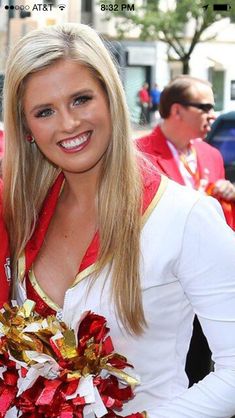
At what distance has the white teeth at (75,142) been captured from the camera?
1840 millimetres

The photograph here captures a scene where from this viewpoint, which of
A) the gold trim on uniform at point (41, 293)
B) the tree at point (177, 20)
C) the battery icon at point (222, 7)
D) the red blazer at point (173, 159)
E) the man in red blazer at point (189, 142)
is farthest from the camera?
the tree at point (177, 20)

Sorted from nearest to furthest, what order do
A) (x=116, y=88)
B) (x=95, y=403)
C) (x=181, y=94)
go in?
(x=95, y=403), (x=116, y=88), (x=181, y=94)

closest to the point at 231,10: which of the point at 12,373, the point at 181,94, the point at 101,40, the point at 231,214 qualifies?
the point at 181,94

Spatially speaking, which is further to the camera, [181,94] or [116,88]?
[181,94]

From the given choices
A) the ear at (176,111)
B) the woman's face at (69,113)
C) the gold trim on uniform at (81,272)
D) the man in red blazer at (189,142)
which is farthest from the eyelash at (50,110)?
the ear at (176,111)

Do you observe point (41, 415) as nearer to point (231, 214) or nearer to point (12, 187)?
point (12, 187)

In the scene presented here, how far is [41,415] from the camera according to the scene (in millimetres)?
1741

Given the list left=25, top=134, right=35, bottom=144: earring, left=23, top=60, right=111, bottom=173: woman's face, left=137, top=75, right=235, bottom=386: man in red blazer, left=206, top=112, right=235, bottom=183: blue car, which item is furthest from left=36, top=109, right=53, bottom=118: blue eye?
left=206, top=112, right=235, bottom=183: blue car

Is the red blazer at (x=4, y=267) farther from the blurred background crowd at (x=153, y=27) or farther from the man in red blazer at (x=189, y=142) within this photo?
the man in red blazer at (x=189, y=142)

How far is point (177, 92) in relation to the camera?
16.9ft

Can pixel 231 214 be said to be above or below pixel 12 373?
below

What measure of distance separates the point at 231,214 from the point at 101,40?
2.22 metres

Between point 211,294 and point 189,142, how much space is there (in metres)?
3.12

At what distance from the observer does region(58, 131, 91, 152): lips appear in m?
1.84
